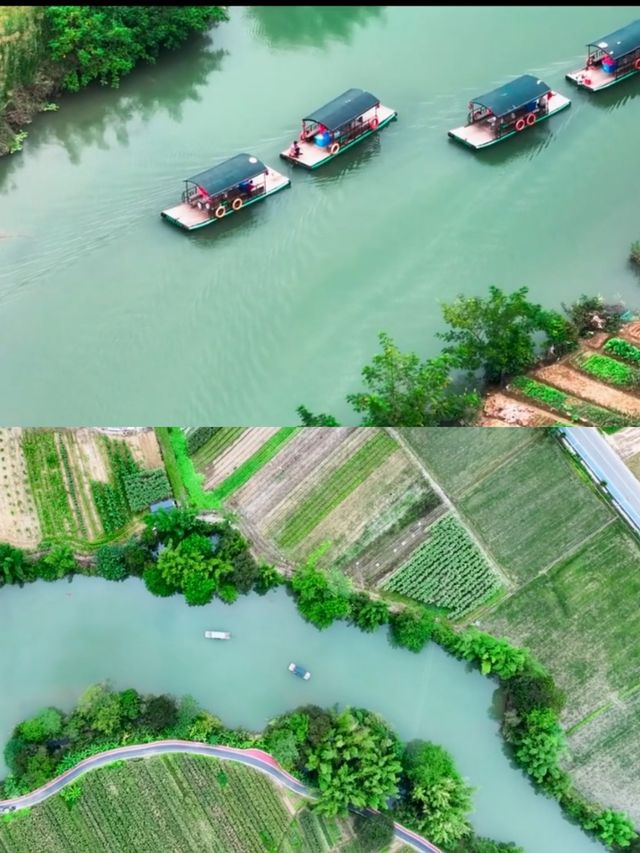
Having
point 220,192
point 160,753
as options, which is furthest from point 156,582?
point 220,192

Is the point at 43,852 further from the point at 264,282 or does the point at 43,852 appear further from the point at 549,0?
the point at 549,0

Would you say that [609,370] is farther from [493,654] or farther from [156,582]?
[156,582]

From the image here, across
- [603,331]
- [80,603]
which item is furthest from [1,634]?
[603,331]

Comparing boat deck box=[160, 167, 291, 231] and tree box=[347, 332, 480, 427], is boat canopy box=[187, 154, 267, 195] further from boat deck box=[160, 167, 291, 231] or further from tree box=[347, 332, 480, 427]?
tree box=[347, 332, 480, 427]

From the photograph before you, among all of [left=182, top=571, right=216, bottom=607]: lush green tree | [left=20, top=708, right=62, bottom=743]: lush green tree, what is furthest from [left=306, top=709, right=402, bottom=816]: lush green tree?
[left=20, top=708, right=62, bottom=743]: lush green tree

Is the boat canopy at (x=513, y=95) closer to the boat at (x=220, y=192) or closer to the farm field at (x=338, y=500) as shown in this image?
the boat at (x=220, y=192)
